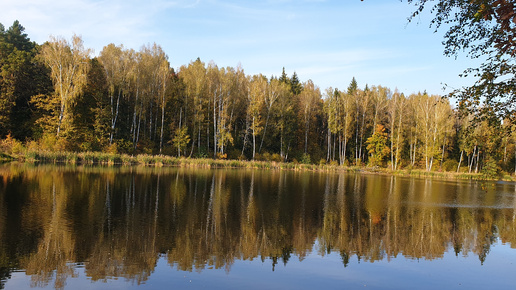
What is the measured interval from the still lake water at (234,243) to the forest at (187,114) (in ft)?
72.3

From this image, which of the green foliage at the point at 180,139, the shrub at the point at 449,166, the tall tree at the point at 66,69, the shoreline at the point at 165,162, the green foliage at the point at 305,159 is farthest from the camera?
the shrub at the point at 449,166

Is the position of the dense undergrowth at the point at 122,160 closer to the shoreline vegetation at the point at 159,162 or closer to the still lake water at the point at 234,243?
the shoreline vegetation at the point at 159,162

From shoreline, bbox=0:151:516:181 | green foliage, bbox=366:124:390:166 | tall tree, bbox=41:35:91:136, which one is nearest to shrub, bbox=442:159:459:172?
shoreline, bbox=0:151:516:181

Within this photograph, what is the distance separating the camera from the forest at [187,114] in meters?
42.0

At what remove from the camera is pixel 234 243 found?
11141mm

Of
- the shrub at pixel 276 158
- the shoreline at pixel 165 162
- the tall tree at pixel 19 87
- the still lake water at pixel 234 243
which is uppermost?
the tall tree at pixel 19 87

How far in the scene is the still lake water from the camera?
821 centimetres

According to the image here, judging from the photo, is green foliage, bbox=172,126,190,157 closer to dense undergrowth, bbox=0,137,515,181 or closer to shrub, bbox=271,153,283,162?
dense undergrowth, bbox=0,137,515,181

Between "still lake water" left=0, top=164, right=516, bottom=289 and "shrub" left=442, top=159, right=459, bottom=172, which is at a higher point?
"shrub" left=442, top=159, right=459, bottom=172

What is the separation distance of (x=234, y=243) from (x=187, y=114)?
44866 millimetres

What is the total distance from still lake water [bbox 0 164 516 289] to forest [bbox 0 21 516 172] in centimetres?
2202

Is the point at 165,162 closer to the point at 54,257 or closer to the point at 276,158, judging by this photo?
the point at 276,158

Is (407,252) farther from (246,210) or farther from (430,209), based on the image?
(430,209)

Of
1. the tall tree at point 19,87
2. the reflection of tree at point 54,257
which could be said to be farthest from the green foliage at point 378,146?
the reflection of tree at point 54,257
